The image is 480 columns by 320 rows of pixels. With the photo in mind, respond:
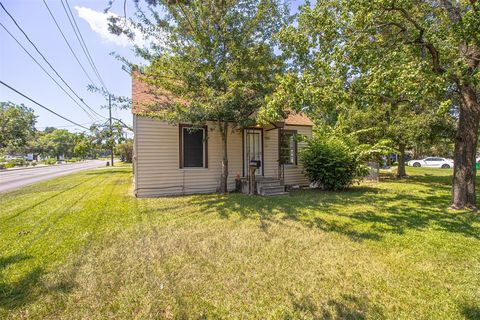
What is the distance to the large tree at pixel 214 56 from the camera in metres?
7.59

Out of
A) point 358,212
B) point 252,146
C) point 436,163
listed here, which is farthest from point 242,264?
point 436,163

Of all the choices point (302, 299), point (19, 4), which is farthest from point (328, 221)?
point (19, 4)

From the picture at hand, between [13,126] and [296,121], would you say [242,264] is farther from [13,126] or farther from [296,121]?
[13,126]

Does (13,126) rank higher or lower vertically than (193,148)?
higher

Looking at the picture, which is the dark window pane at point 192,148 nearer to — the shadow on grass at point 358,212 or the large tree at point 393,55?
the shadow on grass at point 358,212

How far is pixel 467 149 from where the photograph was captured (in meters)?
6.14

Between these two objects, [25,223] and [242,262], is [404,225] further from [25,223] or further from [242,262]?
[25,223]

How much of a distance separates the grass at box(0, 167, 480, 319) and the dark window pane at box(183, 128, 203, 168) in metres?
3.28

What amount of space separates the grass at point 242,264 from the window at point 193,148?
10.7 ft

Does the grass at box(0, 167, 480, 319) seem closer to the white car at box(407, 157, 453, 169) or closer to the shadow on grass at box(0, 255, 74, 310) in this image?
the shadow on grass at box(0, 255, 74, 310)

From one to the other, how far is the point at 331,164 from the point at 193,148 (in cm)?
553

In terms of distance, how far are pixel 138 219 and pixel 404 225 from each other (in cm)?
599

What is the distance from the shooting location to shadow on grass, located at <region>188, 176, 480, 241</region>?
16.3ft

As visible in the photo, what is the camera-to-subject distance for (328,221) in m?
5.55
